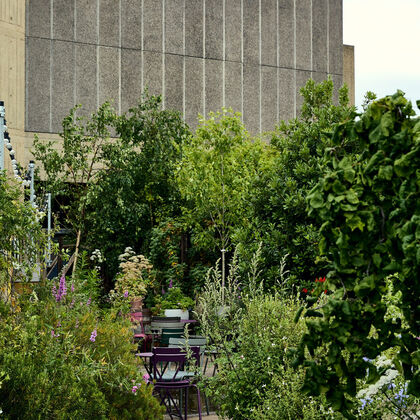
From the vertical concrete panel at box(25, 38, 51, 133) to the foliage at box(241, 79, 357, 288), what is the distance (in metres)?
10.8

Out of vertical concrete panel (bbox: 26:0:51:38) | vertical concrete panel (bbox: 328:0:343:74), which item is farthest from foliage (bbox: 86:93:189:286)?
vertical concrete panel (bbox: 328:0:343:74)

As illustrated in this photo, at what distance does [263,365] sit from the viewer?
6148 millimetres

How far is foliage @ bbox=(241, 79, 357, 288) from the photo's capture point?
9.91 meters

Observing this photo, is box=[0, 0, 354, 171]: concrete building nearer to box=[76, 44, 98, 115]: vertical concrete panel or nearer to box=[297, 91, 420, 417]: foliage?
box=[76, 44, 98, 115]: vertical concrete panel

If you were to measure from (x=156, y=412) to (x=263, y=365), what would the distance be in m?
1.03

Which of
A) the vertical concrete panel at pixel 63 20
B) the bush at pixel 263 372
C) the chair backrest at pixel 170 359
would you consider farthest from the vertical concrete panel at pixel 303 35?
the bush at pixel 263 372

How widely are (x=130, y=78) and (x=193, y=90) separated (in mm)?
2132

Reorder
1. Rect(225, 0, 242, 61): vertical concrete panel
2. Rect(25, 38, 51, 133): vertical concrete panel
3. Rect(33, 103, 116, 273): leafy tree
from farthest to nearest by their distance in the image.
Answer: Rect(225, 0, 242, 61): vertical concrete panel → Rect(25, 38, 51, 133): vertical concrete panel → Rect(33, 103, 116, 273): leafy tree

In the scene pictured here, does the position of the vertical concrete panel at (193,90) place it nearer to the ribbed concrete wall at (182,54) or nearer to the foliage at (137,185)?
the ribbed concrete wall at (182,54)

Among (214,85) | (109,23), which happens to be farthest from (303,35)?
(109,23)

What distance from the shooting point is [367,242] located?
2316 millimetres

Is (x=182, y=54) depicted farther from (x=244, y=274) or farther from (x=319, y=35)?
(x=244, y=274)

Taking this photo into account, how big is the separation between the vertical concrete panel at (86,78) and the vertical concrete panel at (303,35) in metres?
7.37

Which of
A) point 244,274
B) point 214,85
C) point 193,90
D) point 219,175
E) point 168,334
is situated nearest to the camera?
point 244,274
